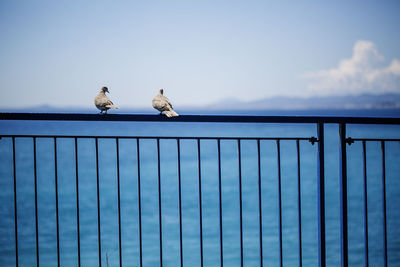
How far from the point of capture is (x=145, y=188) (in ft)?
48.1

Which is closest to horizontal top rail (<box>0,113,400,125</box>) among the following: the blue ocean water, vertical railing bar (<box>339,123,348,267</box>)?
vertical railing bar (<box>339,123,348,267</box>)

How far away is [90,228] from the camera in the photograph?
413 inches

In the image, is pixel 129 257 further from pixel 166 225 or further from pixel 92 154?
pixel 92 154

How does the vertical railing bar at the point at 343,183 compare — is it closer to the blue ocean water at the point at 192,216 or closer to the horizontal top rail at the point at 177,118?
the horizontal top rail at the point at 177,118

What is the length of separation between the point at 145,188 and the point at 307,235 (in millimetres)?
7050

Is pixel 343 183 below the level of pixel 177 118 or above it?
below

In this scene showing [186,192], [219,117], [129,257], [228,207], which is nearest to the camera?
[219,117]

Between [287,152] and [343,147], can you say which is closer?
[343,147]

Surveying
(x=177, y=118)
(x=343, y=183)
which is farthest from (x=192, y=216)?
(x=177, y=118)

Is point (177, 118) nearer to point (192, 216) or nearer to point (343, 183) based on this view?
point (343, 183)

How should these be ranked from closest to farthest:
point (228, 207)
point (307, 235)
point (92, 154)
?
point (307, 235) → point (228, 207) → point (92, 154)

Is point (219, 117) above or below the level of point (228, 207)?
above

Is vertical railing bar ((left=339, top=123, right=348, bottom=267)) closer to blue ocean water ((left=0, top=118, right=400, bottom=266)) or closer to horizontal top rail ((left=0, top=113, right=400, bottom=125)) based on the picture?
horizontal top rail ((left=0, top=113, right=400, bottom=125))

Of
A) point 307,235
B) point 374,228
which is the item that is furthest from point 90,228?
point 374,228
